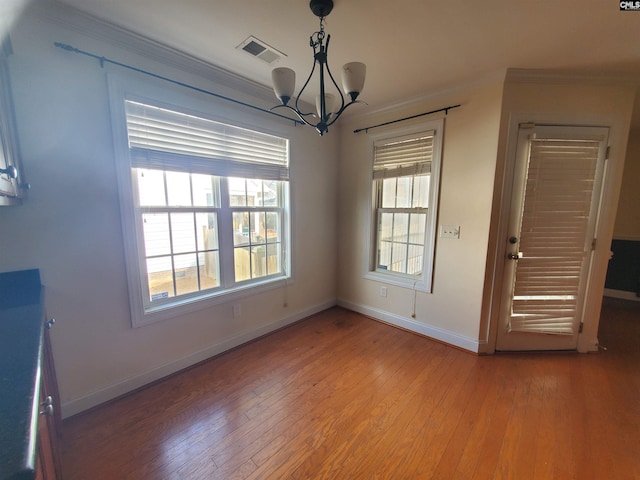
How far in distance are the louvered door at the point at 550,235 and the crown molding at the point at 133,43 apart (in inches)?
100

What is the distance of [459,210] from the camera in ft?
7.99

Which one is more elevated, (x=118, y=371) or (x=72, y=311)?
(x=72, y=311)

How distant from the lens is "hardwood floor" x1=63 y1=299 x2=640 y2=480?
1.38 metres

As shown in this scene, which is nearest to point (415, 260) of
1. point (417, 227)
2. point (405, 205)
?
point (417, 227)

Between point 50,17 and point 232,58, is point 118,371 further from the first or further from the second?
point 232,58

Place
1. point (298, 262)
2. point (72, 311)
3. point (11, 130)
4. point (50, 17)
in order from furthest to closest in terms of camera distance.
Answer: point (298, 262)
point (72, 311)
point (50, 17)
point (11, 130)

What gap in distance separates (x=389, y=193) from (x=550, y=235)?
5.04ft

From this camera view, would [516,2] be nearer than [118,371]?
Yes

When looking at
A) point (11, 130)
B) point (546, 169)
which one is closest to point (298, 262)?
point (11, 130)

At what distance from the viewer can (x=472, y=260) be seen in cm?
239

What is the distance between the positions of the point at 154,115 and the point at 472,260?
115 inches

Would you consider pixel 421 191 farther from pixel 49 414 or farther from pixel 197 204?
pixel 49 414

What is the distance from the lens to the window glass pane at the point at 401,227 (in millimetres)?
2924

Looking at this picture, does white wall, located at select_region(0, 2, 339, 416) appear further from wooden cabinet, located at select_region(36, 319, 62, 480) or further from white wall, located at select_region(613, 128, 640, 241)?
white wall, located at select_region(613, 128, 640, 241)
